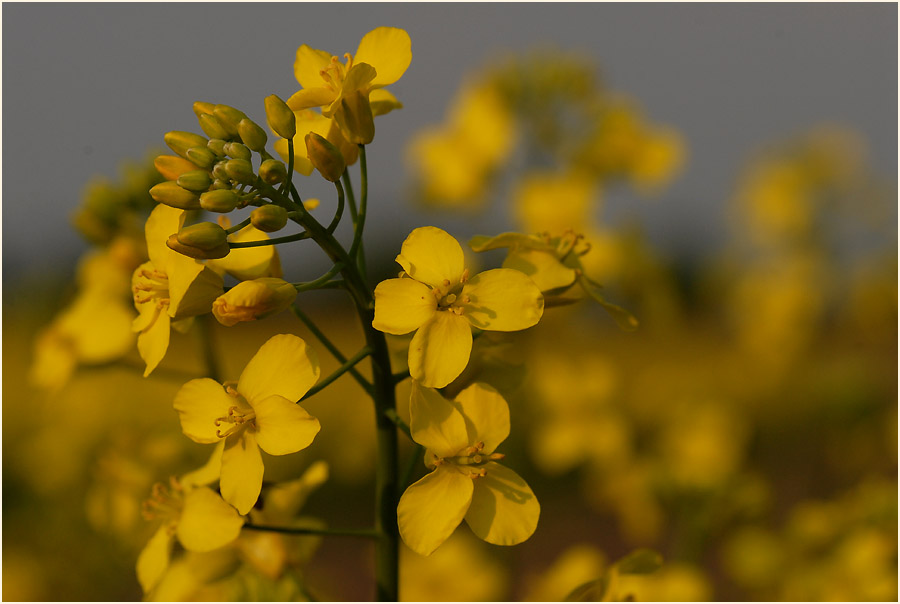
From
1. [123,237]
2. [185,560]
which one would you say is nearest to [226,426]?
[185,560]

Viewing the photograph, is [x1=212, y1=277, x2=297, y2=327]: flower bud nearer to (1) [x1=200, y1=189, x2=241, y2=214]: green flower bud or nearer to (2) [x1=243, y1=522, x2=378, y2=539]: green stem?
(1) [x1=200, y1=189, x2=241, y2=214]: green flower bud

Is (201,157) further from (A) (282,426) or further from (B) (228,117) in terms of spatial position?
(A) (282,426)

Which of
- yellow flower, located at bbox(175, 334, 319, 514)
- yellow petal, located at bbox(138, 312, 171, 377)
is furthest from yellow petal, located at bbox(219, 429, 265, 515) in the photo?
yellow petal, located at bbox(138, 312, 171, 377)

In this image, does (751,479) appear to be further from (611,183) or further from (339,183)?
(339,183)

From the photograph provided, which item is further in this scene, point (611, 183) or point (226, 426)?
point (611, 183)

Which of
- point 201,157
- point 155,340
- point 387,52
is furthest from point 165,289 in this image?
point 387,52

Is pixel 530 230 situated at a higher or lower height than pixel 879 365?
higher

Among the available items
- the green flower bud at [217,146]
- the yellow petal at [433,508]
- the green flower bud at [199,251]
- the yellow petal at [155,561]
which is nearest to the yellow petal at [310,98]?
the green flower bud at [217,146]
